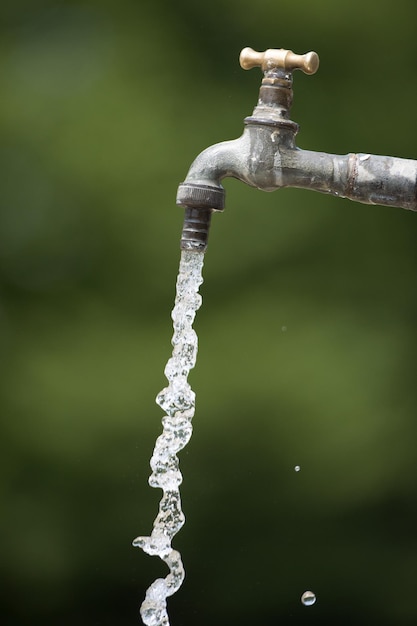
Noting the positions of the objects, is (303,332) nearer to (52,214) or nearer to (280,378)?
(280,378)

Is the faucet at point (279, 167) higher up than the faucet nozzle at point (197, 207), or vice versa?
the faucet at point (279, 167)

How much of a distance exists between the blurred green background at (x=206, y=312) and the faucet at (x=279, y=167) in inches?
28.0

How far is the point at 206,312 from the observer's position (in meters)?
1.63

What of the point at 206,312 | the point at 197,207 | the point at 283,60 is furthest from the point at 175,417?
the point at 206,312

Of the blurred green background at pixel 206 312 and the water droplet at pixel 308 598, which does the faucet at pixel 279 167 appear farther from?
the water droplet at pixel 308 598

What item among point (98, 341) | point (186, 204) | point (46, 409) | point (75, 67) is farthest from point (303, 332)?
point (186, 204)

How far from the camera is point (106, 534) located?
1.65 m

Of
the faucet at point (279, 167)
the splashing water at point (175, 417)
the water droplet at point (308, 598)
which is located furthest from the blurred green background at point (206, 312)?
the faucet at point (279, 167)

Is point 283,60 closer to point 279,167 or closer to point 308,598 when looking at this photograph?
point 279,167

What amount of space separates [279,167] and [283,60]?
3.7 inches

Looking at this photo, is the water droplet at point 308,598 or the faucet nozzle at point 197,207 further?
the water droplet at point 308,598

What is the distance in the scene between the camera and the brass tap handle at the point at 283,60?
2.88 ft

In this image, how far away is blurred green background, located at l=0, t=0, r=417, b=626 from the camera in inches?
64.2

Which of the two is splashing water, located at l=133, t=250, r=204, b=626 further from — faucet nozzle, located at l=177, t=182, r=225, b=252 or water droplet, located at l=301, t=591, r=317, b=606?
water droplet, located at l=301, t=591, r=317, b=606
